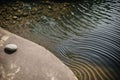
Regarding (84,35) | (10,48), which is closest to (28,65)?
(10,48)

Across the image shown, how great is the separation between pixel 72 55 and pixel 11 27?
60.6 inches

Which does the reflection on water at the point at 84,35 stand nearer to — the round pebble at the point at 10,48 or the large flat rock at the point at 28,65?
the large flat rock at the point at 28,65

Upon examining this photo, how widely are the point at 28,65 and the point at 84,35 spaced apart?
2.00 m

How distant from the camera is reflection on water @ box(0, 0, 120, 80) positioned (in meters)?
3.38

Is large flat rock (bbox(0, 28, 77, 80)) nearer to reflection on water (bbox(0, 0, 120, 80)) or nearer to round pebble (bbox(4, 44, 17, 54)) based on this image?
round pebble (bbox(4, 44, 17, 54))

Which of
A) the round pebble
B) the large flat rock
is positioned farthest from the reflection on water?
the round pebble

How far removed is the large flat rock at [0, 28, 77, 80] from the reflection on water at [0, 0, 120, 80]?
2.78 ft

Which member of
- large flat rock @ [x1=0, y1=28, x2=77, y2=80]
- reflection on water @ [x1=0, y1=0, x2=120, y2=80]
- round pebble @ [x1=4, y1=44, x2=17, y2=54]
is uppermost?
round pebble @ [x1=4, y1=44, x2=17, y2=54]

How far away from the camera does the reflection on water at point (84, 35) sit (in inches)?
133

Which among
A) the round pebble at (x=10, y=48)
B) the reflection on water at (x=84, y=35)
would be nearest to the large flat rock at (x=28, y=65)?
the round pebble at (x=10, y=48)

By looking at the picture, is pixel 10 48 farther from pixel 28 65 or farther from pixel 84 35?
pixel 84 35

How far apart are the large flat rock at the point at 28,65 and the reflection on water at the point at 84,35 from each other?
0.85m

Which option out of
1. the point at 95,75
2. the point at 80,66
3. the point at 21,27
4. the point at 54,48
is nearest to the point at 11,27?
the point at 21,27

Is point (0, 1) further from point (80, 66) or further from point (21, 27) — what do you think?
point (80, 66)
